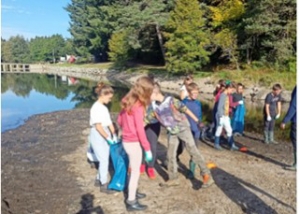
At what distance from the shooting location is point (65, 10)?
6994 centimetres

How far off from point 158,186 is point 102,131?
134 centimetres

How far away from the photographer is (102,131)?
5.46 metres

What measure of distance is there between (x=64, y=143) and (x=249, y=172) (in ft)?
16.2

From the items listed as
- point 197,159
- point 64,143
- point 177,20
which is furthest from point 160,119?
point 177,20

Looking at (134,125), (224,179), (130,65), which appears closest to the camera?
(134,125)

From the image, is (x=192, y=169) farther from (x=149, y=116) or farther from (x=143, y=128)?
(x=143, y=128)

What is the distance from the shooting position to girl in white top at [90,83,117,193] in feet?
18.0

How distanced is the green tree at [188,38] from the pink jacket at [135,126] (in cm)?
2633

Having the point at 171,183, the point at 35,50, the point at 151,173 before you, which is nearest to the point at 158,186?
the point at 171,183

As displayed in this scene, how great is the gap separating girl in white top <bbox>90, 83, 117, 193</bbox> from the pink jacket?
26.2 inches

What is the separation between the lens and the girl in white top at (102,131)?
548 cm

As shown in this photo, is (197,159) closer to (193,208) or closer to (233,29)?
(193,208)

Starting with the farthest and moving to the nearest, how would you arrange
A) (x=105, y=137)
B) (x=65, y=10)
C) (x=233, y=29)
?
1. (x=65, y=10)
2. (x=233, y=29)
3. (x=105, y=137)

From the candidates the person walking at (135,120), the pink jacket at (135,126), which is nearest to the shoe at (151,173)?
the person walking at (135,120)
